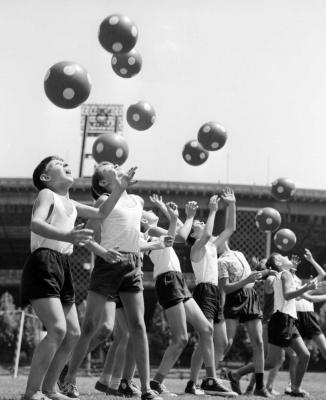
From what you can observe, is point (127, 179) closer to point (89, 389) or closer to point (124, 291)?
point (124, 291)

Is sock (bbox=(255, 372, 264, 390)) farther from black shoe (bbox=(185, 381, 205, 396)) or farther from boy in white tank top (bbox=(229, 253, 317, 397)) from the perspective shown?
black shoe (bbox=(185, 381, 205, 396))

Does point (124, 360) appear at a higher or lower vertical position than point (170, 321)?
lower

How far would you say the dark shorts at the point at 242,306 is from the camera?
7.53m

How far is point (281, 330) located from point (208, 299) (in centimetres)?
122

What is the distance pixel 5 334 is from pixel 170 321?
19538mm

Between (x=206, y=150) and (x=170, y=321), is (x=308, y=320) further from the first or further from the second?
(x=170, y=321)

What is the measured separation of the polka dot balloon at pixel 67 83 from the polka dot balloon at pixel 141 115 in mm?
1614

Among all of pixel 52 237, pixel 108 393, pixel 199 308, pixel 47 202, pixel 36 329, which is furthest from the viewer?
pixel 36 329

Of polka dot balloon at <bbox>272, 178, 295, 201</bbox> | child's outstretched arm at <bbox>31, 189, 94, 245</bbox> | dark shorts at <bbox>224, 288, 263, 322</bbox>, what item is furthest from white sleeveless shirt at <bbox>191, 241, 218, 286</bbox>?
polka dot balloon at <bbox>272, 178, 295, 201</bbox>

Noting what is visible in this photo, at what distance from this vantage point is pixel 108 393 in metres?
6.09

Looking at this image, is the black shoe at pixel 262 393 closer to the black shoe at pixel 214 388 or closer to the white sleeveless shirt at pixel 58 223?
the black shoe at pixel 214 388

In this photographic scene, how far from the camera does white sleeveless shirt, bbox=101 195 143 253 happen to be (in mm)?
5156

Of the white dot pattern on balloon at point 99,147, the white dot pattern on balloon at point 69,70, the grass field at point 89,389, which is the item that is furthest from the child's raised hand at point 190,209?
the white dot pattern on balloon at point 99,147

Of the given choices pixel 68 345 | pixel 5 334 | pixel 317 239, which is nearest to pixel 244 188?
pixel 317 239
